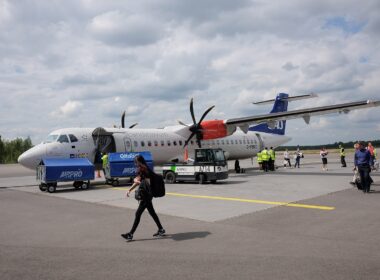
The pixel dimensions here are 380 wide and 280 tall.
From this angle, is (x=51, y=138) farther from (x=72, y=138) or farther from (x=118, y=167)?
(x=118, y=167)

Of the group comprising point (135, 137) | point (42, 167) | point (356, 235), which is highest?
point (135, 137)

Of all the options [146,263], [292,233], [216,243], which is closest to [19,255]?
[146,263]

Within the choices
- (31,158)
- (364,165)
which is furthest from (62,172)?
(364,165)

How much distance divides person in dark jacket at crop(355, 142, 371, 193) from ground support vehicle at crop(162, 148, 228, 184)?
6754mm

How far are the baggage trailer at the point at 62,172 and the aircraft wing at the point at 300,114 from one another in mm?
11169

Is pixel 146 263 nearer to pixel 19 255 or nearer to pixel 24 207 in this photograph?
pixel 19 255

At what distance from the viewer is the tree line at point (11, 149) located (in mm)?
80062

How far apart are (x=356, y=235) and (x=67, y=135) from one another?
1674 cm

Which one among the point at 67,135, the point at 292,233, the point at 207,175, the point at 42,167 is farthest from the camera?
the point at 67,135

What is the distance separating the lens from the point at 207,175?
18.4 m

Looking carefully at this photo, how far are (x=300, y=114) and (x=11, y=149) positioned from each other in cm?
7532

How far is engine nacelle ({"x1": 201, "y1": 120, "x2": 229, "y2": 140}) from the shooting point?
2556 centimetres

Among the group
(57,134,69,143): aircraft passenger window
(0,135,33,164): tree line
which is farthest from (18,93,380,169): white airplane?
(0,135,33,164): tree line

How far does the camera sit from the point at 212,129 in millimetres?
25578
